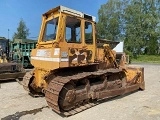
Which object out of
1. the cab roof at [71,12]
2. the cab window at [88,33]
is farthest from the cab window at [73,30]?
the cab window at [88,33]

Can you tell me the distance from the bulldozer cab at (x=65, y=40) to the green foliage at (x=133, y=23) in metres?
32.6

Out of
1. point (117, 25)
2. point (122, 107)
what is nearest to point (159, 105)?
point (122, 107)

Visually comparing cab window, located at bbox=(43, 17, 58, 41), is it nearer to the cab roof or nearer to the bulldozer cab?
the bulldozer cab

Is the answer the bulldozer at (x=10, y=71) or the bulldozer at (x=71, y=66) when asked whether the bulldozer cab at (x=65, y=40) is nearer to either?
the bulldozer at (x=71, y=66)

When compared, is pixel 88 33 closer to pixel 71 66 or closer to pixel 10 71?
pixel 71 66

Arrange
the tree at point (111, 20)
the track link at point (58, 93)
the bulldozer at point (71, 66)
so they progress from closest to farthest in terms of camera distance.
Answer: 1. the track link at point (58, 93)
2. the bulldozer at point (71, 66)
3. the tree at point (111, 20)

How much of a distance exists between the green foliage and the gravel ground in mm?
31965

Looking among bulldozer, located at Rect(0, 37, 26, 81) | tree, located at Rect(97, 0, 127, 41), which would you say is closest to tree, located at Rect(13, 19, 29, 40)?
tree, located at Rect(97, 0, 127, 41)

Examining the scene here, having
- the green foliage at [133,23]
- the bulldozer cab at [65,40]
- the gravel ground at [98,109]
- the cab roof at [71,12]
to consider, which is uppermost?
the green foliage at [133,23]

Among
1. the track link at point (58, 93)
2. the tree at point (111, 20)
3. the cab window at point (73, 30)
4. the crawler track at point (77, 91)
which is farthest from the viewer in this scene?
the tree at point (111, 20)

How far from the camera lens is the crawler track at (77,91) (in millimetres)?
5895

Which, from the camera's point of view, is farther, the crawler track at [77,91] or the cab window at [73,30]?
the cab window at [73,30]

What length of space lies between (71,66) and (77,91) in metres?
0.72

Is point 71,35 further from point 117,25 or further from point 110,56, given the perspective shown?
point 117,25
